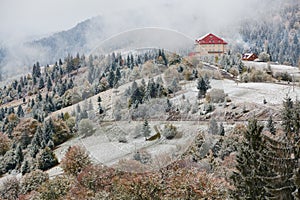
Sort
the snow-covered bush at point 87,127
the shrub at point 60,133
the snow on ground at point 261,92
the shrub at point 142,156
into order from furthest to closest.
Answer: the shrub at point 60,133 → the snow on ground at point 261,92 → the snow-covered bush at point 87,127 → the shrub at point 142,156

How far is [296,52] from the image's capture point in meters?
141

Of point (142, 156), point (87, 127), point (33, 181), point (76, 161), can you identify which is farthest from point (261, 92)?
point (142, 156)

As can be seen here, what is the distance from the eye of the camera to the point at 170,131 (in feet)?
32.9

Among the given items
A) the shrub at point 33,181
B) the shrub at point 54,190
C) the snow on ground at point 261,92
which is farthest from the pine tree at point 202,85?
the snow on ground at point 261,92

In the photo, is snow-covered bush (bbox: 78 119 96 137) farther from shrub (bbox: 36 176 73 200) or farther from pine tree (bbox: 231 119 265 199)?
shrub (bbox: 36 176 73 200)

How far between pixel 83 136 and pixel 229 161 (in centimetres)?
1643

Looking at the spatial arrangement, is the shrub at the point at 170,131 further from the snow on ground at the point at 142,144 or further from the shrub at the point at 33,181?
the shrub at the point at 33,181

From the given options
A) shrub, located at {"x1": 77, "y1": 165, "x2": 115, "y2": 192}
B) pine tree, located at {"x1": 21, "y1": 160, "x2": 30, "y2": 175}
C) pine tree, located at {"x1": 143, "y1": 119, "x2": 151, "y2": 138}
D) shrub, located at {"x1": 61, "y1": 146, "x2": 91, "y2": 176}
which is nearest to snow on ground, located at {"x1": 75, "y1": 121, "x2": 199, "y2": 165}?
pine tree, located at {"x1": 143, "y1": 119, "x2": 151, "y2": 138}

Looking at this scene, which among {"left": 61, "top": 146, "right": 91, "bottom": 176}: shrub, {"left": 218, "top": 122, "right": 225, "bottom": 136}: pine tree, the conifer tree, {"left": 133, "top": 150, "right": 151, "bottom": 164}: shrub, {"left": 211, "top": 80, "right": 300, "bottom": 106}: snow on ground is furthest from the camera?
the conifer tree

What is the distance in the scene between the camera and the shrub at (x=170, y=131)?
387 inches

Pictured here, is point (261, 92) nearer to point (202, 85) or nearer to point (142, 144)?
point (202, 85)

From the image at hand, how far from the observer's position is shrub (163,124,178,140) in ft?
32.2

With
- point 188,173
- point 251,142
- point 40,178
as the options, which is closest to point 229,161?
point 188,173

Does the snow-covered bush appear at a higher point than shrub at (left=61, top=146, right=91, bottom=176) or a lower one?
higher
